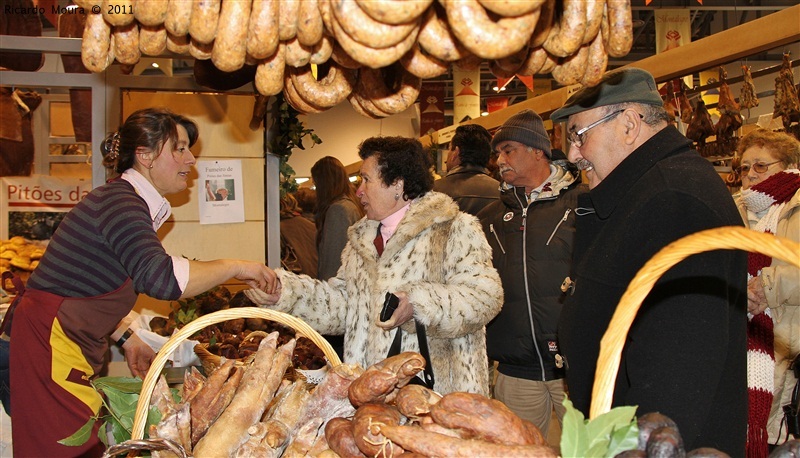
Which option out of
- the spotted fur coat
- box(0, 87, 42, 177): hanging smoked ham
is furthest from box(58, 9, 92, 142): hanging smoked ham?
the spotted fur coat

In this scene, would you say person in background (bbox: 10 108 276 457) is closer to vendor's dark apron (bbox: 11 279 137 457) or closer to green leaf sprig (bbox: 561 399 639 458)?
vendor's dark apron (bbox: 11 279 137 457)

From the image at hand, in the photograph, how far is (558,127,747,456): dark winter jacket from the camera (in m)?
1.70

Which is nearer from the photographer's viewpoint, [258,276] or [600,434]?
[600,434]

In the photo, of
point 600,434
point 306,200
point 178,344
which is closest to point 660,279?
point 600,434

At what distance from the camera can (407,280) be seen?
3398mm

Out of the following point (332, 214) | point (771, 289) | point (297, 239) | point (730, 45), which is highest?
point (730, 45)

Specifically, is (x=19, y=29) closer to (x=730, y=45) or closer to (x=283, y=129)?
(x=283, y=129)

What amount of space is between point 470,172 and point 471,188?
16cm

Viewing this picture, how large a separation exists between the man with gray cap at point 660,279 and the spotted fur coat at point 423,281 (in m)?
1.04

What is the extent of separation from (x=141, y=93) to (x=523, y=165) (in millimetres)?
2514

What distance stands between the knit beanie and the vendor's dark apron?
8.69 feet

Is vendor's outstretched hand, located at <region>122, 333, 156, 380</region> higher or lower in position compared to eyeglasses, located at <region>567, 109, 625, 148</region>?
lower

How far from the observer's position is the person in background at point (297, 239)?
6319 millimetres

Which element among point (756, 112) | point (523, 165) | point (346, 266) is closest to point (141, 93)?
point (346, 266)
